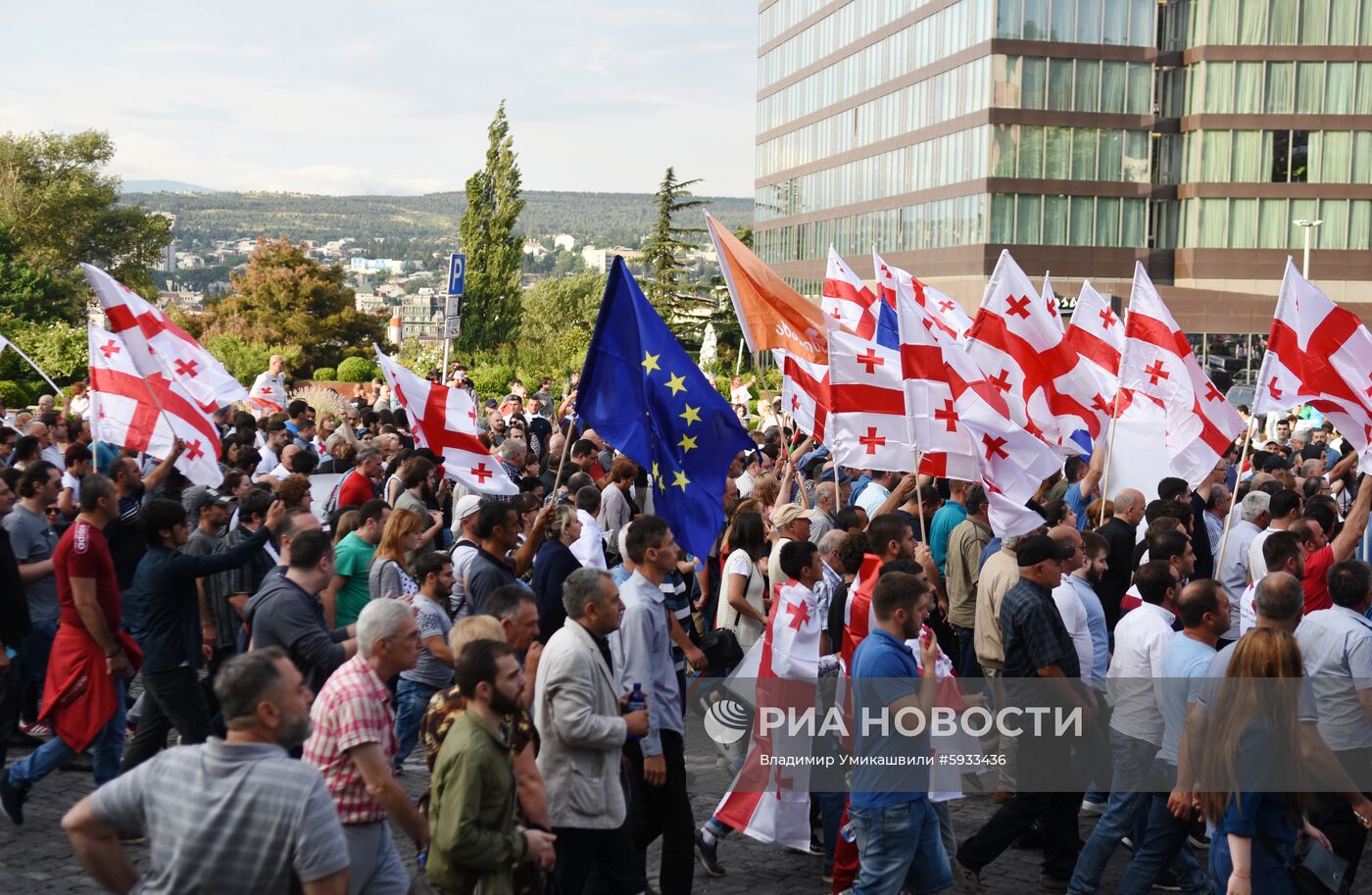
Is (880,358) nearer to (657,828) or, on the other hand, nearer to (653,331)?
(653,331)

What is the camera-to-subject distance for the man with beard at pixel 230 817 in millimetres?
3826

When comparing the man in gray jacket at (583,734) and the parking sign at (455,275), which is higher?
the parking sign at (455,275)

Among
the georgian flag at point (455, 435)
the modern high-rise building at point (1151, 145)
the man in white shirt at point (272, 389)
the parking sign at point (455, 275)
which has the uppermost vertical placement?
the modern high-rise building at point (1151, 145)

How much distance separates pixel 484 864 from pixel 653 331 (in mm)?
4307

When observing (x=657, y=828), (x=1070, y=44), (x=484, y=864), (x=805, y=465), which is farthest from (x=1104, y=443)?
(x=1070, y=44)

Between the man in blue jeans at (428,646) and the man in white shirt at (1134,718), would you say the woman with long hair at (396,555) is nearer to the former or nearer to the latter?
the man in blue jeans at (428,646)

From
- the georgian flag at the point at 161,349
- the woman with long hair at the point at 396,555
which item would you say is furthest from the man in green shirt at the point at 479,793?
the georgian flag at the point at 161,349

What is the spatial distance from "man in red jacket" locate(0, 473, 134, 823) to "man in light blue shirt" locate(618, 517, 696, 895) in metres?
3.01

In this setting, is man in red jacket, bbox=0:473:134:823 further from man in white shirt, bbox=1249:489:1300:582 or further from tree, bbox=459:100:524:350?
tree, bbox=459:100:524:350

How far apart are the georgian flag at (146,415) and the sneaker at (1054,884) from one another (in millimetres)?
6656

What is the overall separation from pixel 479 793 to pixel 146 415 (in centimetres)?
750

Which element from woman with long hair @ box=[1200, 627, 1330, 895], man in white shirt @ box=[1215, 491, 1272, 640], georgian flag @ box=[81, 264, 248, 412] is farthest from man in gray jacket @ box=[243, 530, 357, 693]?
man in white shirt @ box=[1215, 491, 1272, 640]

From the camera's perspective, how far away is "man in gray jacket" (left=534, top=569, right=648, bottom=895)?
19.0 feet

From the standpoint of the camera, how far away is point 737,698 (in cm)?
797
